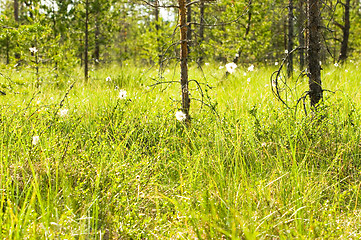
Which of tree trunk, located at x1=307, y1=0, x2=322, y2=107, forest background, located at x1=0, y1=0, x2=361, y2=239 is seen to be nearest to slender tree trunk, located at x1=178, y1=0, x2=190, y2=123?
forest background, located at x1=0, y1=0, x2=361, y2=239

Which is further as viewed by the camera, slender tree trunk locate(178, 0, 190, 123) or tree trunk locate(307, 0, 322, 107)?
slender tree trunk locate(178, 0, 190, 123)

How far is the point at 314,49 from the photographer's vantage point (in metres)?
3.16

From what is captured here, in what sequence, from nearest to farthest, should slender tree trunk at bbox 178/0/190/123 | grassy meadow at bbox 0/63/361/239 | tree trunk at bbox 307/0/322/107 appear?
grassy meadow at bbox 0/63/361/239 → tree trunk at bbox 307/0/322/107 → slender tree trunk at bbox 178/0/190/123

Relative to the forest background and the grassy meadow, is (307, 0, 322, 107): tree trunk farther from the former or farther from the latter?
the grassy meadow

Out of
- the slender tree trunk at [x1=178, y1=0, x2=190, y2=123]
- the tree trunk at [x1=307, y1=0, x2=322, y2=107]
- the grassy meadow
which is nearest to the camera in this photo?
the grassy meadow

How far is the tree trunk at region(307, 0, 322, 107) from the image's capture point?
3.11 meters

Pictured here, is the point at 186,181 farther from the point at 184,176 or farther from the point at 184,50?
the point at 184,50

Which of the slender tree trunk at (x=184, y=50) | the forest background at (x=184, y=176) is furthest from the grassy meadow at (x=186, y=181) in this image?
the slender tree trunk at (x=184, y=50)

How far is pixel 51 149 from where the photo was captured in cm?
266

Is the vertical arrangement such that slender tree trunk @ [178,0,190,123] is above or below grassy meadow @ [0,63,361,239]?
above

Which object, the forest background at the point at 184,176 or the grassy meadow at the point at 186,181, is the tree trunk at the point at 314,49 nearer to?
the forest background at the point at 184,176

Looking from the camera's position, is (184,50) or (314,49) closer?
(314,49)

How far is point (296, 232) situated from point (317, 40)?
7.51ft

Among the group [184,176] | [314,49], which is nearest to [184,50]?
Result: [314,49]
